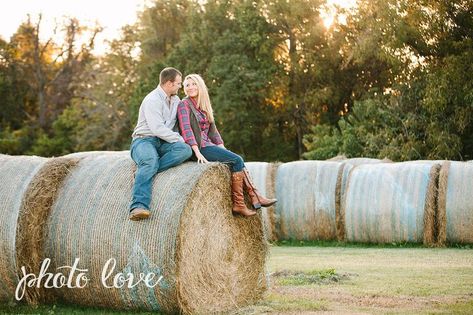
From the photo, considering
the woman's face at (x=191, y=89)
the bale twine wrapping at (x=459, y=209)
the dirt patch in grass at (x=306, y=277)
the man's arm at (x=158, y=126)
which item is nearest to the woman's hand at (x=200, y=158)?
the man's arm at (x=158, y=126)

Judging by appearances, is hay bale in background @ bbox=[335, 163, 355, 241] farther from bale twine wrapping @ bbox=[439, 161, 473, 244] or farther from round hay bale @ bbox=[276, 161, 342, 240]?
bale twine wrapping @ bbox=[439, 161, 473, 244]

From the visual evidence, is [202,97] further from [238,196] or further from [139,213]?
[139,213]

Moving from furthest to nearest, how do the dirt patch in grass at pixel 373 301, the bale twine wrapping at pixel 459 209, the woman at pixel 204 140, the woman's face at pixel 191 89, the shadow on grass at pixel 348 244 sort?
the shadow on grass at pixel 348 244
the bale twine wrapping at pixel 459 209
the woman's face at pixel 191 89
the woman at pixel 204 140
the dirt patch in grass at pixel 373 301

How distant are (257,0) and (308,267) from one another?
96.3ft

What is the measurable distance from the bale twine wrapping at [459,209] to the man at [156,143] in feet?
24.6

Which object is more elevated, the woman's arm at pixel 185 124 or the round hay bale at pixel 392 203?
the woman's arm at pixel 185 124

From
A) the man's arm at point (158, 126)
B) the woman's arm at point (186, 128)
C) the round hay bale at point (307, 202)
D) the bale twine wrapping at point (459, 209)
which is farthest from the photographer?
the round hay bale at point (307, 202)

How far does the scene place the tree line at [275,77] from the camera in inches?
987

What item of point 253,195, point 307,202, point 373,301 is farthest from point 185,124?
point 307,202

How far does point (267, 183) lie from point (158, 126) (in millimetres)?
8398

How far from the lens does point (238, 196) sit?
357 inches

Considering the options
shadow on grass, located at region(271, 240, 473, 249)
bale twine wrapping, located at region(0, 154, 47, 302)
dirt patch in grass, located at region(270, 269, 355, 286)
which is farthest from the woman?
shadow on grass, located at region(271, 240, 473, 249)

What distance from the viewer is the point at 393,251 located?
14.1 meters

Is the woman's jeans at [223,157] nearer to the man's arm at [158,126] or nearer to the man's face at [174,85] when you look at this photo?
the man's arm at [158,126]
